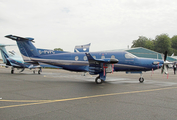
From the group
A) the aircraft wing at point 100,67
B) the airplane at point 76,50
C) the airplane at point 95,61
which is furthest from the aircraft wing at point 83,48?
the aircraft wing at point 100,67

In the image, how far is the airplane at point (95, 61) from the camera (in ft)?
43.8

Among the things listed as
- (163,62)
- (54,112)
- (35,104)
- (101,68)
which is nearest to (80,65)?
(101,68)

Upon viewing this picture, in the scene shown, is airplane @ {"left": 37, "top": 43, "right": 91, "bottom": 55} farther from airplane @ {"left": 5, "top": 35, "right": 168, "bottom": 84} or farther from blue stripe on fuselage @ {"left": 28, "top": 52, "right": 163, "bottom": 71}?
blue stripe on fuselage @ {"left": 28, "top": 52, "right": 163, "bottom": 71}

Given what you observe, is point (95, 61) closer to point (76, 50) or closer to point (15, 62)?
point (76, 50)

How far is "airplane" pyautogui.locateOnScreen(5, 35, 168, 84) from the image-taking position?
43.8ft

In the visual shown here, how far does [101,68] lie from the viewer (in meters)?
13.3

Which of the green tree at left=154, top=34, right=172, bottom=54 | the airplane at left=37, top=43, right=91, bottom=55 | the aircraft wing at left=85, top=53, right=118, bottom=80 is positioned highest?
the green tree at left=154, top=34, right=172, bottom=54

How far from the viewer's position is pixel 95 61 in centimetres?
1298

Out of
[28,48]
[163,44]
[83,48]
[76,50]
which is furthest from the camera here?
[163,44]

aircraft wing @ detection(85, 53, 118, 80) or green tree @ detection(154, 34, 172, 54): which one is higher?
green tree @ detection(154, 34, 172, 54)

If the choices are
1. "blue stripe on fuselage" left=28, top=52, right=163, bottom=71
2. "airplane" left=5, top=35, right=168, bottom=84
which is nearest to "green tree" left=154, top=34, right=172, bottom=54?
"airplane" left=5, top=35, right=168, bottom=84

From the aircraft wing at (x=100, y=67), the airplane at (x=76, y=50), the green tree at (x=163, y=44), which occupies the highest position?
the green tree at (x=163, y=44)

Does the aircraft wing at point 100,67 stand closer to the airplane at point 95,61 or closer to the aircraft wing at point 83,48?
the airplane at point 95,61

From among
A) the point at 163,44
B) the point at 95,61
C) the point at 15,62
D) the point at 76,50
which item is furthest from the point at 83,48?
the point at 163,44
